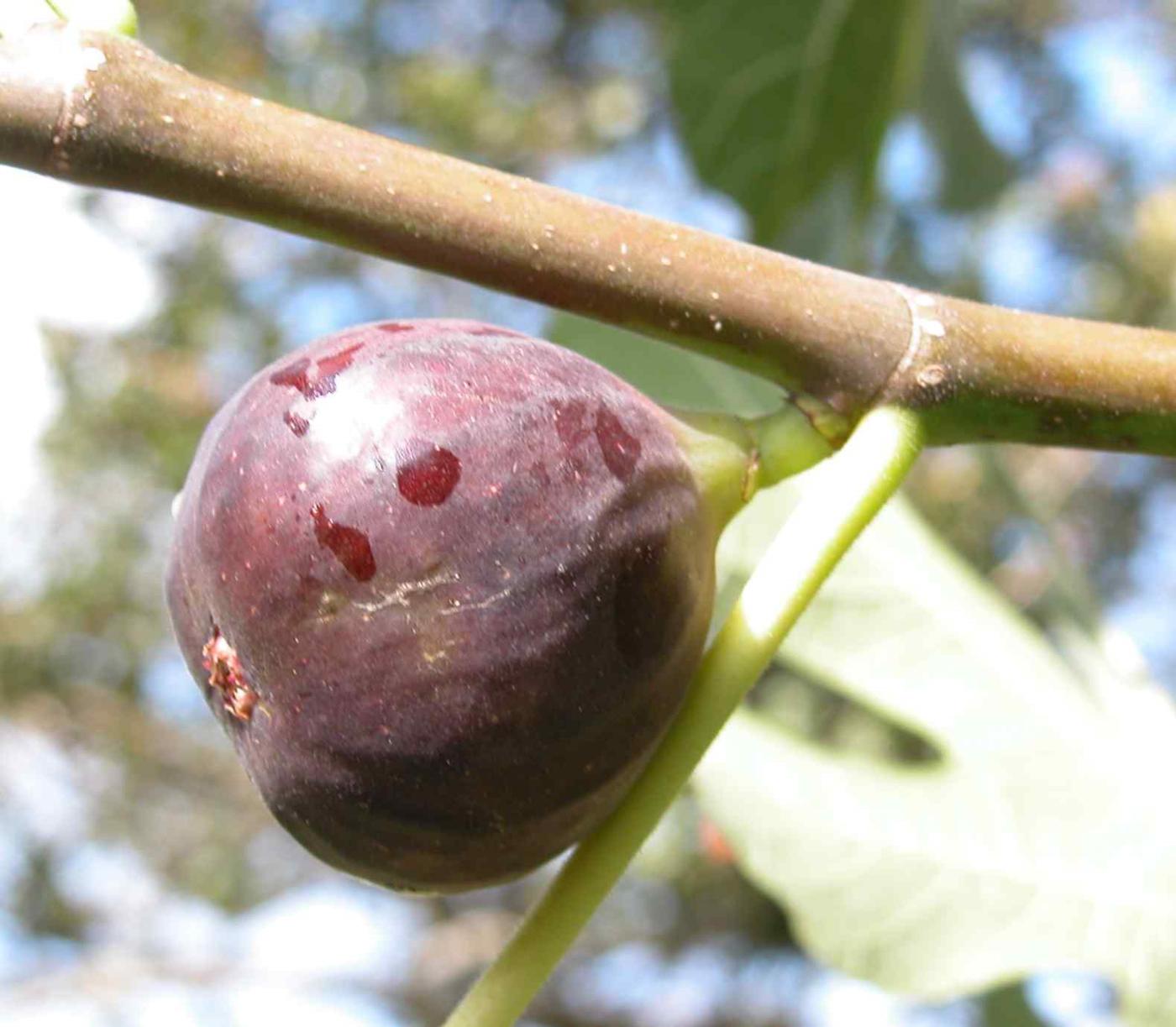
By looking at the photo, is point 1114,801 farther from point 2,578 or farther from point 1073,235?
point 2,578

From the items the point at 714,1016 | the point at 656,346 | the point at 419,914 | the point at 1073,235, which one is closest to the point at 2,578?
the point at 419,914

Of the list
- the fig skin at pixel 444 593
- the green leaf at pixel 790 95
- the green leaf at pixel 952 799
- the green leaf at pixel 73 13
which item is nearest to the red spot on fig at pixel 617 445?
the fig skin at pixel 444 593

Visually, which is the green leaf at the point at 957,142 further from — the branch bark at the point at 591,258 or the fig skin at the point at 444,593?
the fig skin at the point at 444,593

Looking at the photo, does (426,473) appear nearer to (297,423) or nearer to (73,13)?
(297,423)

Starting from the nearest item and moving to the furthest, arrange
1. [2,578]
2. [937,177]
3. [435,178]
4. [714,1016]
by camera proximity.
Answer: [435,178]
[937,177]
[714,1016]
[2,578]

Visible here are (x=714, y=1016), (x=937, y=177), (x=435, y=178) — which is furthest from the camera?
(x=714, y=1016)

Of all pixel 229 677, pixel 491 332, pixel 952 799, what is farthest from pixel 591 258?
pixel 952 799
